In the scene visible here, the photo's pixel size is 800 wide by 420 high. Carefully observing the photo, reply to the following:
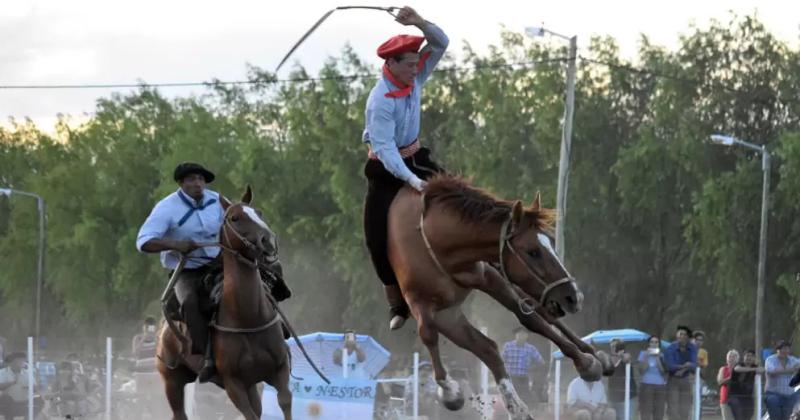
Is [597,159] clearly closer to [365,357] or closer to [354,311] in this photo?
[354,311]

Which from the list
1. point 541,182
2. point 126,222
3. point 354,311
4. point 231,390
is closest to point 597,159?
point 541,182

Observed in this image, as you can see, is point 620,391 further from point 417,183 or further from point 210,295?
point 417,183

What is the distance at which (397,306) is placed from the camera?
12914mm

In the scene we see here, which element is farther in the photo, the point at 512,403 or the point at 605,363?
the point at 605,363

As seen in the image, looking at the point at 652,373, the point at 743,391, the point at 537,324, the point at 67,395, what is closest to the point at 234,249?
the point at 537,324

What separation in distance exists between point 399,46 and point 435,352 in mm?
2136

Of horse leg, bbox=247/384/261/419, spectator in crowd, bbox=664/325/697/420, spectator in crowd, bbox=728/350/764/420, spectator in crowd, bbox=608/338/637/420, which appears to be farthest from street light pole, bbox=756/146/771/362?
horse leg, bbox=247/384/261/419

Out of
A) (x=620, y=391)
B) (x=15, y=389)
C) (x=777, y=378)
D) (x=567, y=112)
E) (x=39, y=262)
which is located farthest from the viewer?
(x=39, y=262)

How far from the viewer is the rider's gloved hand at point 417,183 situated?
12078 mm

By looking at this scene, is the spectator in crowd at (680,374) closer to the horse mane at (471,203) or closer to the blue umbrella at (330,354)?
the blue umbrella at (330,354)

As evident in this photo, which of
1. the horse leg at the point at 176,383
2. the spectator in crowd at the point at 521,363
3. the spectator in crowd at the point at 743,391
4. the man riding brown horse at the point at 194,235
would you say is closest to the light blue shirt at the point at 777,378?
the spectator in crowd at the point at 743,391

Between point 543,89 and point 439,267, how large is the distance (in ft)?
142

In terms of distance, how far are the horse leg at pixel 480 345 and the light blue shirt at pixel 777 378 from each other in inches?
423

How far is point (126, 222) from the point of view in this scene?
225ft
